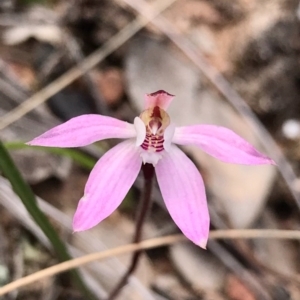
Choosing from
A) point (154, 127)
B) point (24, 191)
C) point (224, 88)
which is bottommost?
point (24, 191)

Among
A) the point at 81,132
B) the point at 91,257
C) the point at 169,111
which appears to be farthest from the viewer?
the point at 169,111

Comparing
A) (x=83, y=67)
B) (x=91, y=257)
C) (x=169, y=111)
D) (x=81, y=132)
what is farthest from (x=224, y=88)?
(x=81, y=132)

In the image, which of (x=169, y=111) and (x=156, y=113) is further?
(x=169, y=111)

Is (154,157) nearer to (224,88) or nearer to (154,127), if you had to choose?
(154,127)

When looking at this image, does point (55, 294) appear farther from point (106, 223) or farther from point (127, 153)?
point (127, 153)

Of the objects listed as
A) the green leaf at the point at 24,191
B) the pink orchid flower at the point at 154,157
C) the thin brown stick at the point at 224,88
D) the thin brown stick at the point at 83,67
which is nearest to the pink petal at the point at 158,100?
the pink orchid flower at the point at 154,157

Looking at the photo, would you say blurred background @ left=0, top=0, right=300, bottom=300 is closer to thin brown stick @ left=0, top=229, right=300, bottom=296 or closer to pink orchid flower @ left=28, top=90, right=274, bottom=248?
thin brown stick @ left=0, top=229, right=300, bottom=296

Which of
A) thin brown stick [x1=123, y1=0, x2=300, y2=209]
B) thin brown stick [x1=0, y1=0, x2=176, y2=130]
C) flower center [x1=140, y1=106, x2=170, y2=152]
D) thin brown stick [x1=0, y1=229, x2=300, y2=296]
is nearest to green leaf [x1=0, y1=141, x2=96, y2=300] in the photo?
thin brown stick [x1=0, y1=229, x2=300, y2=296]

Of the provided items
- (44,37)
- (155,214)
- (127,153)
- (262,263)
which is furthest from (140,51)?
(127,153)
